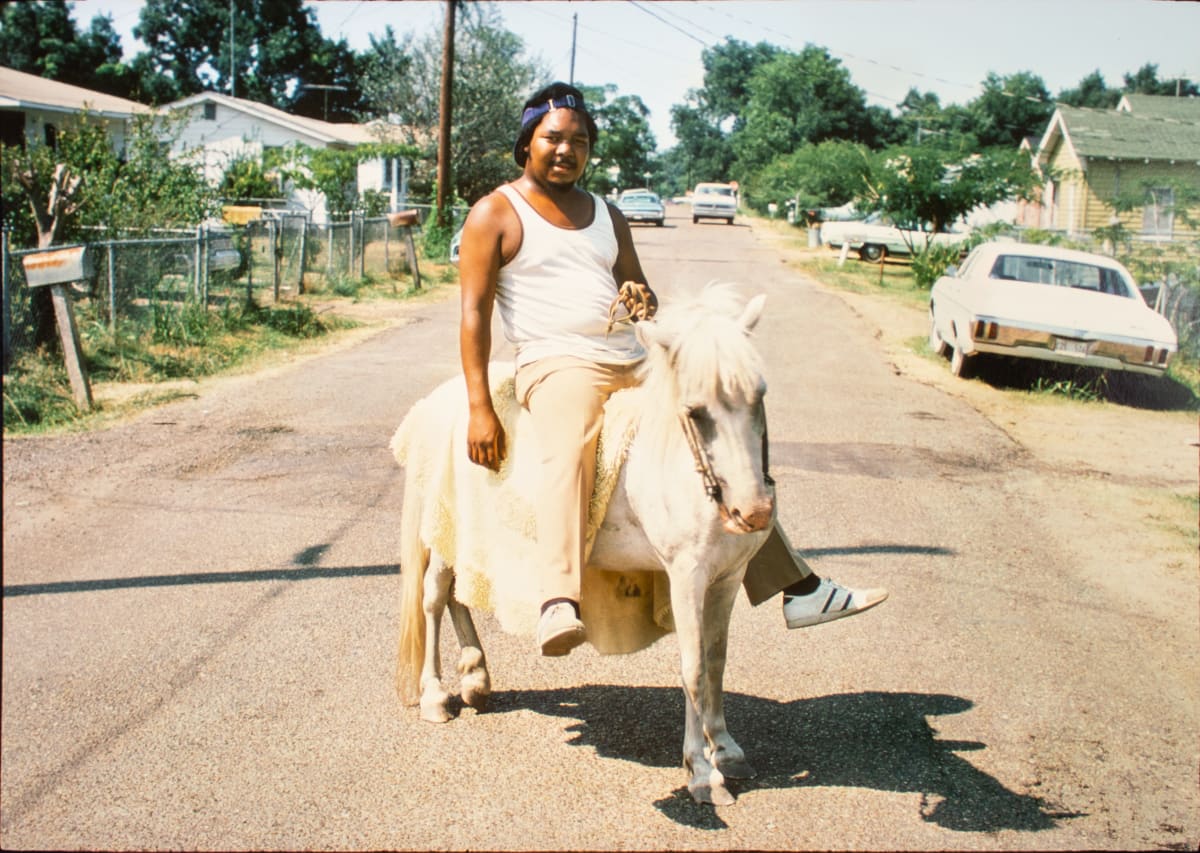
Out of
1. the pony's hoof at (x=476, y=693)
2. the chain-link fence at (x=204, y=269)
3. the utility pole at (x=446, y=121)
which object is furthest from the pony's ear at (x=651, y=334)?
the utility pole at (x=446, y=121)

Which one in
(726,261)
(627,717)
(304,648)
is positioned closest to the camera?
(627,717)

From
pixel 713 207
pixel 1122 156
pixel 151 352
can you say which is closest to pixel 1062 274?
pixel 151 352

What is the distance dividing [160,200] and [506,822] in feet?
42.8

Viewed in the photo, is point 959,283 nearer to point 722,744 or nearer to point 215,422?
point 215,422

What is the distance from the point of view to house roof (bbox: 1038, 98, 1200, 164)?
32.6m

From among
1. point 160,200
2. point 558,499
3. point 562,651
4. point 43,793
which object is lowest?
point 43,793

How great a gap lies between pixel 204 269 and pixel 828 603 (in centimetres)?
1169

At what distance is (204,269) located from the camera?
546 inches

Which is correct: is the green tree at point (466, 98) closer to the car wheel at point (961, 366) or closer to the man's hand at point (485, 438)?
the car wheel at point (961, 366)

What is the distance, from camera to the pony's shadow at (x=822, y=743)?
12.1 ft

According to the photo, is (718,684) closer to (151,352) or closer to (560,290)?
(560,290)

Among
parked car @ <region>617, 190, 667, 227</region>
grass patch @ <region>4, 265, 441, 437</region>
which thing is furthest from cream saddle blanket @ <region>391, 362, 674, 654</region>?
parked car @ <region>617, 190, 667, 227</region>

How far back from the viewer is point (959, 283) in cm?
1425

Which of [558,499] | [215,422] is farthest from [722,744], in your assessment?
[215,422]
